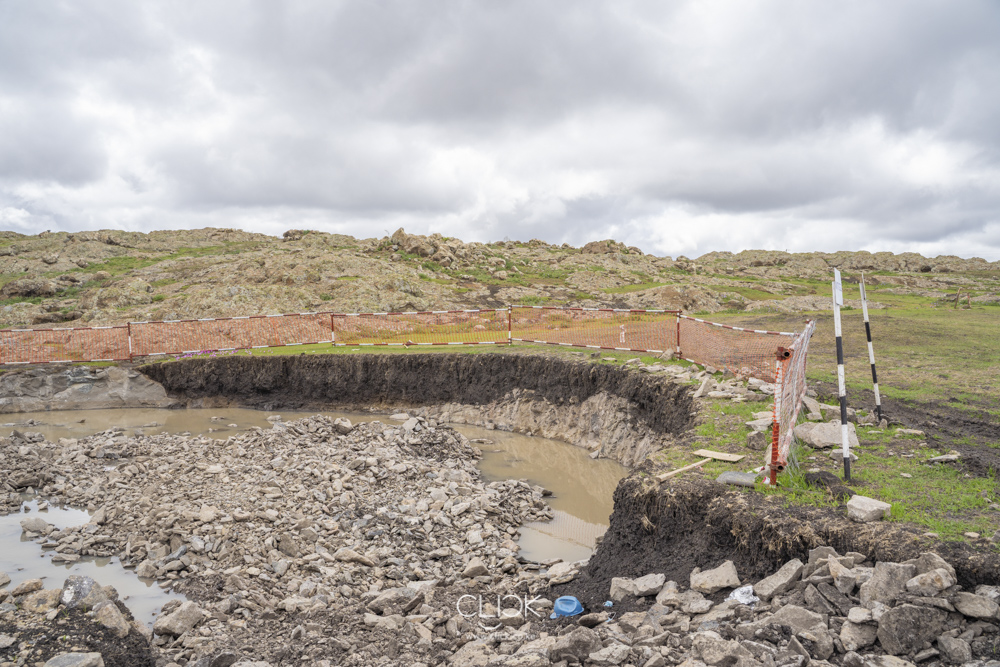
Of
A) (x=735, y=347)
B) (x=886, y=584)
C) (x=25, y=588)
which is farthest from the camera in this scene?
(x=735, y=347)

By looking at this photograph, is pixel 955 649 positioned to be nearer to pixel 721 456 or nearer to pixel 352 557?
pixel 721 456

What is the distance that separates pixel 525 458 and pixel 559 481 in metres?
1.84

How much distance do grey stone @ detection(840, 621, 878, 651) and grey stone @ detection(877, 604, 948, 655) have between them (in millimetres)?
70

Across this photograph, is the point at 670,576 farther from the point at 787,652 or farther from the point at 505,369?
the point at 505,369

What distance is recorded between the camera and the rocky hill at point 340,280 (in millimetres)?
33156

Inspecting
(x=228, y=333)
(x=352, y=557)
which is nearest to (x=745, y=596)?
(x=352, y=557)

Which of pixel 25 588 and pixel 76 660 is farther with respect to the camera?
pixel 25 588

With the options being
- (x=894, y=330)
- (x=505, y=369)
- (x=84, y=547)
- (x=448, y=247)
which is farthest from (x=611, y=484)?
(x=448, y=247)

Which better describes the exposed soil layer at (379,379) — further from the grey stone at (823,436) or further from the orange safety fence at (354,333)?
the grey stone at (823,436)

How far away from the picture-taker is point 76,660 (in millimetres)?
5258

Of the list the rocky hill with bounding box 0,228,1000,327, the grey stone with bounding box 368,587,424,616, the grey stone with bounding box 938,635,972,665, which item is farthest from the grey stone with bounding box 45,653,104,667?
the rocky hill with bounding box 0,228,1000,327

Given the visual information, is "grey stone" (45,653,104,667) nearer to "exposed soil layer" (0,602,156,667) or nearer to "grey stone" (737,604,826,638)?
"exposed soil layer" (0,602,156,667)

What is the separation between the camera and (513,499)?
11125mm

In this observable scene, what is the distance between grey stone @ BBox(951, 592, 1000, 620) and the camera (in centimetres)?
404
